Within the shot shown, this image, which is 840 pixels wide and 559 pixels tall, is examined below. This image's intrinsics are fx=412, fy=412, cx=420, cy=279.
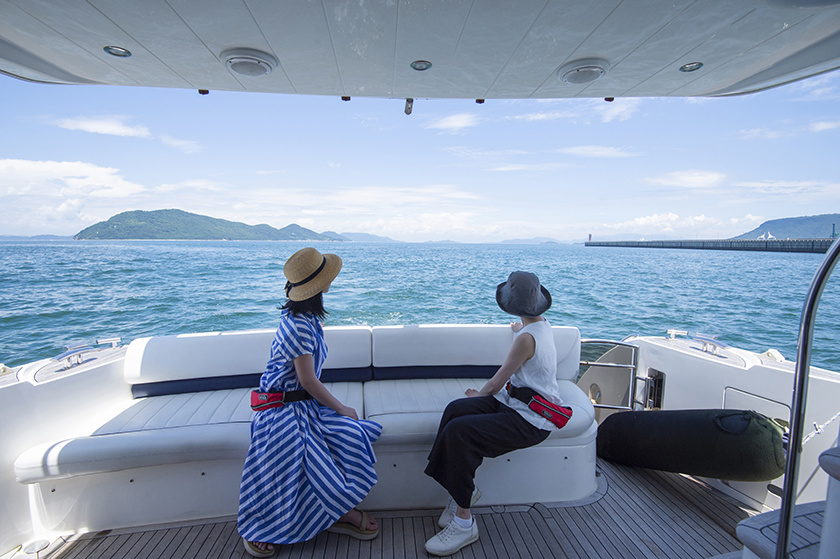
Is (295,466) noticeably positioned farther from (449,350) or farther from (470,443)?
(449,350)

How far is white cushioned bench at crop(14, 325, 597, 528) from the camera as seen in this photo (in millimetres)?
1847

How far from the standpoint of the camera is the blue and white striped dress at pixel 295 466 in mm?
1661

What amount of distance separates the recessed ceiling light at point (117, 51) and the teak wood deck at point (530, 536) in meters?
2.13

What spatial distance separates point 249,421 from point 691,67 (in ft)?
8.79

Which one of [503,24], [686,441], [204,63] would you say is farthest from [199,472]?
[686,441]

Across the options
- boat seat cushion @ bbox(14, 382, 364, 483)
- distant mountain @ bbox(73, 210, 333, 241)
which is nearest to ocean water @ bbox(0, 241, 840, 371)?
boat seat cushion @ bbox(14, 382, 364, 483)

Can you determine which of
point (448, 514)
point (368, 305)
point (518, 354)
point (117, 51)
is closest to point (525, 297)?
point (518, 354)

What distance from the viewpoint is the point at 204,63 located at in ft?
6.11

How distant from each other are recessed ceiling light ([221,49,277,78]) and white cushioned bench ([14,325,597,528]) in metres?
1.49

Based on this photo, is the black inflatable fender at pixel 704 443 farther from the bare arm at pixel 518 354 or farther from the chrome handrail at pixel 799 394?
the chrome handrail at pixel 799 394

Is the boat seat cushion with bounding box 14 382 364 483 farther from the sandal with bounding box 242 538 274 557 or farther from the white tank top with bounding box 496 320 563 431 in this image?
the white tank top with bounding box 496 320 563 431

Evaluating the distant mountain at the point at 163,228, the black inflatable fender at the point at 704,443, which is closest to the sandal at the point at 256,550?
the black inflatable fender at the point at 704,443

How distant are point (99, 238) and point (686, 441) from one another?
332 feet

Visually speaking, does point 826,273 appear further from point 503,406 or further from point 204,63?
point 204,63
